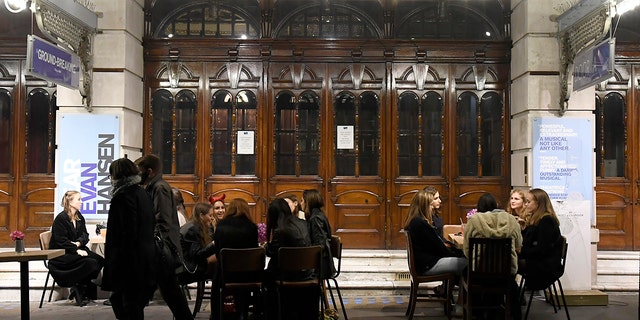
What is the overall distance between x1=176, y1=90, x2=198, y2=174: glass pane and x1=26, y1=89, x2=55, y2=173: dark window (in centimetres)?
Result: 164

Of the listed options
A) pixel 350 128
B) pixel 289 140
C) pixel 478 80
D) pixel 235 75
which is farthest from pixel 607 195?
pixel 235 75

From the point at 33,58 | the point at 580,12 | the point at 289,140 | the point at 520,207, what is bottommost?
the point at 520,207

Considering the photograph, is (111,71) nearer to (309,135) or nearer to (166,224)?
(309,135)

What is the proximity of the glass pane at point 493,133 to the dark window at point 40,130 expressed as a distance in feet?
18.9

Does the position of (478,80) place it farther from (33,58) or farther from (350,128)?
(33,58)

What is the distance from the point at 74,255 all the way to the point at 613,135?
7.05 metres

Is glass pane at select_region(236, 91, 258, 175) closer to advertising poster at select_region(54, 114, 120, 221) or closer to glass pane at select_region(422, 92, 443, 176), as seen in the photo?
advertising poster at select_region(54, 114, 120, 221)

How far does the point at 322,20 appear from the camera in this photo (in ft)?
29.3

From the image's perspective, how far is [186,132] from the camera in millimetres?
8766

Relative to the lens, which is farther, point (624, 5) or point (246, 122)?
point (246, 122)

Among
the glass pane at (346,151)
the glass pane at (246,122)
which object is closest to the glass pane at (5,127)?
the glass pane at (246,122)

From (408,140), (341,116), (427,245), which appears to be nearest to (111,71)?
(341,116)

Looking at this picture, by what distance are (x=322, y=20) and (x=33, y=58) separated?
13.2 ft

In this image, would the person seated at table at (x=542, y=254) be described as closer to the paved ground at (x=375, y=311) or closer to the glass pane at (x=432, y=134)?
the paved ground at (x=375, y=311)
